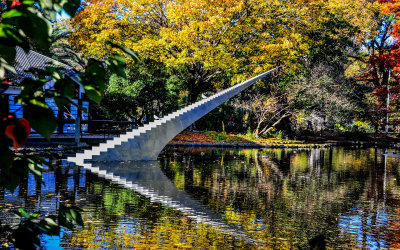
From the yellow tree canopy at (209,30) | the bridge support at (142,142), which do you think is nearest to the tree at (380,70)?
the yellow tree canopy at (209,30)

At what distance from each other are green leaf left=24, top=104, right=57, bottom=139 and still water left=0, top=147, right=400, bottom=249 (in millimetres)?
1528

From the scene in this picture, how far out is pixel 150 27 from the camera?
24.8 metres

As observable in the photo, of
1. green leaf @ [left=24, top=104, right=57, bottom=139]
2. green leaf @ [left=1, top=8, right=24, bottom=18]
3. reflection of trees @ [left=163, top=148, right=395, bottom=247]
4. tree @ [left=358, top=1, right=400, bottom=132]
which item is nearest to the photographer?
green leaf @ [left=1, top=8, right=24, bottom=18]

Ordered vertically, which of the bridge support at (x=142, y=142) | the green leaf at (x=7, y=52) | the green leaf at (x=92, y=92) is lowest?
the bridge support at (x=142, y=142)

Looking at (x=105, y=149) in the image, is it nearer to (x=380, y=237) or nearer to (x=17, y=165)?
(x=380, y=237)

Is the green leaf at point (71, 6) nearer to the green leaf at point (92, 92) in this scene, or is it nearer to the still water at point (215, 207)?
the green leaf at point (92, 92)

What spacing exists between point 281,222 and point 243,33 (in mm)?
18745

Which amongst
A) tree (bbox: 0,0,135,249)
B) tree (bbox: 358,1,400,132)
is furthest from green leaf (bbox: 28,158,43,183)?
tree (bbox: 358,1,400,132)

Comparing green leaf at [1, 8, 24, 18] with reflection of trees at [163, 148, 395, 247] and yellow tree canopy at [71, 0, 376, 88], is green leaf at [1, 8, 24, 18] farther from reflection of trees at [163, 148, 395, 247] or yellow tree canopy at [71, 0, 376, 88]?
yellow tree canopy at [71, 0, 376, 88]

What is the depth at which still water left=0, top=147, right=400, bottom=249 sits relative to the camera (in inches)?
197

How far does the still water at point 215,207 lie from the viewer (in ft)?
Result: 16.4

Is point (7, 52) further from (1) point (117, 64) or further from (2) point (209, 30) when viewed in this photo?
(2) point (209, 30)

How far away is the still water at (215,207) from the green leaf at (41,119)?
1.53 m

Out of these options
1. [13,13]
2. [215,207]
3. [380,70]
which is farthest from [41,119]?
[380,70]
